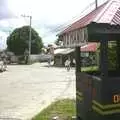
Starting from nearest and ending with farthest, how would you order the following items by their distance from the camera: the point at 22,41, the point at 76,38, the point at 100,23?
the point at 100,23, the point at 76,38, the point at 22,41

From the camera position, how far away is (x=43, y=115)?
1222cm

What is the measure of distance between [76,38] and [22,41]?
250ft

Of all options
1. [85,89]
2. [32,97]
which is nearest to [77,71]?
[85,89]

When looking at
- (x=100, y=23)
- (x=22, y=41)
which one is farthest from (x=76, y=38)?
(x=22, y=41)

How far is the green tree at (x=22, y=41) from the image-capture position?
85000 mm

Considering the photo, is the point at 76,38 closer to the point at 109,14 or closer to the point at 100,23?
the point at 109,14

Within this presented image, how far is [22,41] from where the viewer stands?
84750 mm

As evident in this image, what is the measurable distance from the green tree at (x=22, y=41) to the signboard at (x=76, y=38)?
75.0 metres

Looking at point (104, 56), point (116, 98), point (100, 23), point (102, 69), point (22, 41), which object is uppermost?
point (22, 41)

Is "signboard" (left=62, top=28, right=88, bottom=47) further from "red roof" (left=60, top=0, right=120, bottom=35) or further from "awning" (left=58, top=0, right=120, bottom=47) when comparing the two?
Result: "red roof" (left=60, top=0, right=120, bottom=35)

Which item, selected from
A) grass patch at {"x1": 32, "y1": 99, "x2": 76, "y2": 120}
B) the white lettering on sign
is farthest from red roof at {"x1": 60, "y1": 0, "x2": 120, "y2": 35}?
grass patch at {"x1": 32, "y1": 99, "x2": 76, "y2": 120}

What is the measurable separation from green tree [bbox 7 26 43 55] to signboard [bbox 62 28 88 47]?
75.0 m

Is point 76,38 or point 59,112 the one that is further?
point 59,112

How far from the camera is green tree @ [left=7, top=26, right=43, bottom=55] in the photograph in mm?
85000
